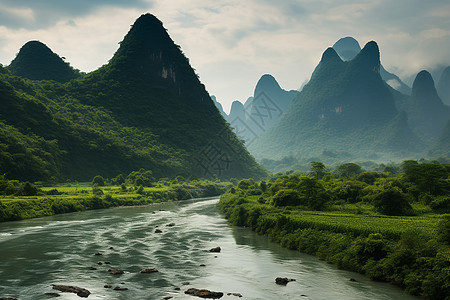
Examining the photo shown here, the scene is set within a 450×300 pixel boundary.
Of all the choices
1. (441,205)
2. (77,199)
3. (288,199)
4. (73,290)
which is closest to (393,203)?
(441,205)

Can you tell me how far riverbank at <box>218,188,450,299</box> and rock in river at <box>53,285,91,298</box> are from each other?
63.3 ft

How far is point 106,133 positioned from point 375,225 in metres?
128

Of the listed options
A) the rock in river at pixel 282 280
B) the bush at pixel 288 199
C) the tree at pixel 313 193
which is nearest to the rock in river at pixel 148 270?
the rock in river at pixel 282 280

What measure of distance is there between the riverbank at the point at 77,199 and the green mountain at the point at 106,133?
16701 mm

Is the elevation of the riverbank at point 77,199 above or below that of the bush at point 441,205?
below

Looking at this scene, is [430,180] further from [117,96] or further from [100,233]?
[117,96]

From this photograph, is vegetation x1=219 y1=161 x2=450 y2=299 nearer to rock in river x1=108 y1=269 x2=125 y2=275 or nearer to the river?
the river

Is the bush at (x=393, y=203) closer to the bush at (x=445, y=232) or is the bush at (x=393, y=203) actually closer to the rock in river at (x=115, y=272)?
the bush at (x=445, y=232)

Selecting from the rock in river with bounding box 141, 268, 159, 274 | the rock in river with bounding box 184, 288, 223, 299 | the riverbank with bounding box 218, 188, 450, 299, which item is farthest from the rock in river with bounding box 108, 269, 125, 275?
the riverbank with bounding box 218, 188, 450, 299

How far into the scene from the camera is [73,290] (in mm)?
21766

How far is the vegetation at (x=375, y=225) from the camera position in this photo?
2127 centimetres

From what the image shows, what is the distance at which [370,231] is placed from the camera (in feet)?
89.7

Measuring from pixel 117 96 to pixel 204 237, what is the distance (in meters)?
151

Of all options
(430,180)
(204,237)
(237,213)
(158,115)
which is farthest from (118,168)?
(430,180)
